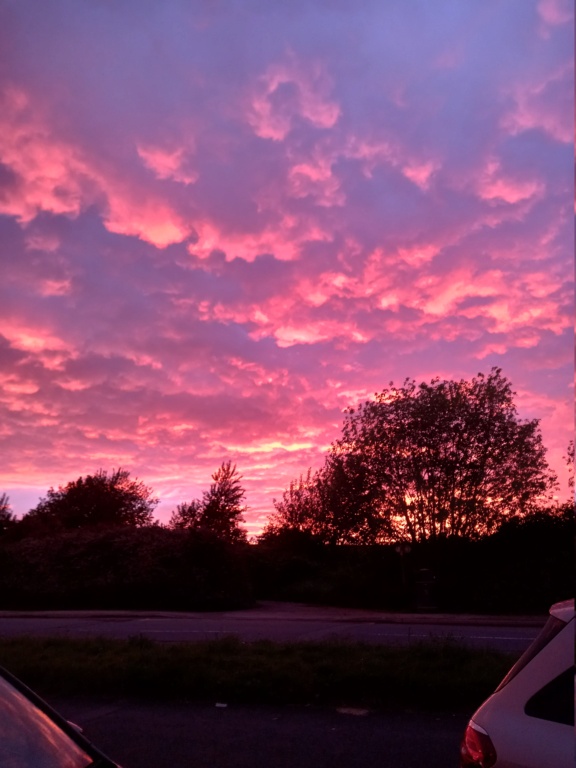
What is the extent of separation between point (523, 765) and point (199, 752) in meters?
4.87

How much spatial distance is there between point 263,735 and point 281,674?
1766 millimetres

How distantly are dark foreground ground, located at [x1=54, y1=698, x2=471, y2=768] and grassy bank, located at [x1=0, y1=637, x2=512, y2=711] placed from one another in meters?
0.34

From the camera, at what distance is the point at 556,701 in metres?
2.90

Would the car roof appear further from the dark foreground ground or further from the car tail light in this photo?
the dark foreground ground

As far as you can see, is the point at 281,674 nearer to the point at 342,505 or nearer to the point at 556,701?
the point at 556,701

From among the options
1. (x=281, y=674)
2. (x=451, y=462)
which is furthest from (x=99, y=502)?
(x=281, y=674)

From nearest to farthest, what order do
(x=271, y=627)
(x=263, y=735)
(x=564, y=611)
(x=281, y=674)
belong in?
(x=564, y=611) < (x=263, y=735) < (x=281, y=674) < (x=271, y=627)

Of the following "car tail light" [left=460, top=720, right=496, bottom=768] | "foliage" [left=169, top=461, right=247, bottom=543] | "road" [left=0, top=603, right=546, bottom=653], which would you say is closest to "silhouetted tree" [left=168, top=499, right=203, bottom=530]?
"foliage" [left=169, top=461, right=247, bottom=543]

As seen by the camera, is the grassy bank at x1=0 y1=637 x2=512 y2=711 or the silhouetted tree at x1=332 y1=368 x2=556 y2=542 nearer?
the grassy bank at x1=0 y1=637 x2=512 y2=711

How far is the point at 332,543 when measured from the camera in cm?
3753

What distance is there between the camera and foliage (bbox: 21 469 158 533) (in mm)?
50219

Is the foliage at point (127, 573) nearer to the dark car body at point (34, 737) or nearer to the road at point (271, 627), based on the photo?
the road at point (271, 627)

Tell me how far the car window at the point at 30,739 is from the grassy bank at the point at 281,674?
6.51m

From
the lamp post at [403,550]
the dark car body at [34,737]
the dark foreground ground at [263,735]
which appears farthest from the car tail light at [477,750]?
the lamp post at [403,550]
